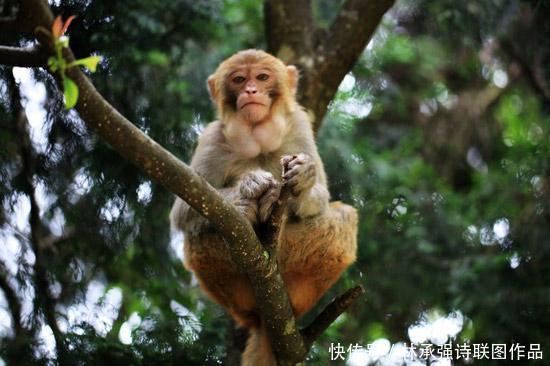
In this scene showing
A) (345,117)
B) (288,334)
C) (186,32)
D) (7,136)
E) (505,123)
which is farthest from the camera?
(505,123)

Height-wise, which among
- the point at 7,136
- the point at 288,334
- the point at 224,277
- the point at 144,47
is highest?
the point at 144,47

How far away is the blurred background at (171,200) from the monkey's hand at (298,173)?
2.04 meters

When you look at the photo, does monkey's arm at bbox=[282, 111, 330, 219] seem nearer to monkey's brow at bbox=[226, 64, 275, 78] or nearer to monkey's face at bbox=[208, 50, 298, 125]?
monkey's face at bbox=[208, 50, 298, 125]

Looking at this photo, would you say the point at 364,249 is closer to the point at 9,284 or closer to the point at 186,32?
the point at 186,32

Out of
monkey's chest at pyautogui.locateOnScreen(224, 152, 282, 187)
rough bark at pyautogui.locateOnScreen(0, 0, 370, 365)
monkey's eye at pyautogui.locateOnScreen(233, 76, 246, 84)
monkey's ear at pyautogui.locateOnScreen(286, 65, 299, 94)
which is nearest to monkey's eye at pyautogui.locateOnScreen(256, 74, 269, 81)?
monkey's eye at pyautogui.locateOnScreen(233, 76, 246, 84)

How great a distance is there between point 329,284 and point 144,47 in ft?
10.7

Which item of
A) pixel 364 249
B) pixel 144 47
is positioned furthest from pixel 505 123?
pixel 144 47

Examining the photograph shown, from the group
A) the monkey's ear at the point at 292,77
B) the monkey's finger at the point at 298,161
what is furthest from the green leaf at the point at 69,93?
the monkey's ear at the point at 292,77

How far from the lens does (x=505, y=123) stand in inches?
512

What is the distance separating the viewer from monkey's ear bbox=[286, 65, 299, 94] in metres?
7.04

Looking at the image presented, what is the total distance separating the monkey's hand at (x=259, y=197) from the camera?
5586mm

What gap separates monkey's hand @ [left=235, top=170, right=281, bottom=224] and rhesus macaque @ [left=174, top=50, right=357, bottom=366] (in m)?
0.33

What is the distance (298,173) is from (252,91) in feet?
4.38

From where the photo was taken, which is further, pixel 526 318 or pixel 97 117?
pixel 526 318
